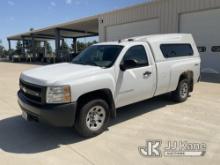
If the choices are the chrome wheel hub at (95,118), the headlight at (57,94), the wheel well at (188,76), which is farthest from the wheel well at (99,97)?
the wheel well at (188,76)

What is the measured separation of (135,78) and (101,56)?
93 centimetres

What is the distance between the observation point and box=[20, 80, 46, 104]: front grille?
420 centimetres

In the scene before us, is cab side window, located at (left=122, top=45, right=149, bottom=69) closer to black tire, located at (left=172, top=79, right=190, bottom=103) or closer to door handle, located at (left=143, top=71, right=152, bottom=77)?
door handle, located at (left=143, top=71, right=152, bottom=77)

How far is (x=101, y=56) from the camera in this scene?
5.46m

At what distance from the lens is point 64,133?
493 cm

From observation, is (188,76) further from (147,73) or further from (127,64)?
(127,64)

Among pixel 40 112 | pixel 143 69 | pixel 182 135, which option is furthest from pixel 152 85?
pixel 40 112

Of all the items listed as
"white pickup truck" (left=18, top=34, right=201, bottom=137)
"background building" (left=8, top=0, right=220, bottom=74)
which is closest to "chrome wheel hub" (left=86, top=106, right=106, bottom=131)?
"white pickup truck" (left=18, top=34, right=201, bottom=137)

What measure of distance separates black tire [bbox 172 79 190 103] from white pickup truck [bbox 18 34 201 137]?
0.09m

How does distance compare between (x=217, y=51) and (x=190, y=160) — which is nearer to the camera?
(x=190, y=160)

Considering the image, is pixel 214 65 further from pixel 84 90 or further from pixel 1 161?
pixel 1 161

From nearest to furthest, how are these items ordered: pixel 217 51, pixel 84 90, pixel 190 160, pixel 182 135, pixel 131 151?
1. pixel 190 160
2. pixel 131 151
3. pixel 84 90
4. pixel 182 135
5. pixel 217 51

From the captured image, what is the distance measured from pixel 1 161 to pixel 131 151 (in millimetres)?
2123

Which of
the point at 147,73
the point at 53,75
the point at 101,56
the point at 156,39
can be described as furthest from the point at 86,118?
the point at 156,39
